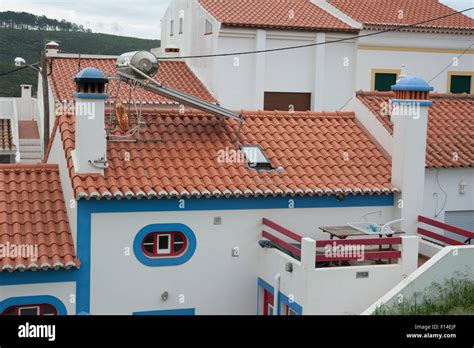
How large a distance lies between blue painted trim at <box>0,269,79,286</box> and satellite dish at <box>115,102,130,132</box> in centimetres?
349

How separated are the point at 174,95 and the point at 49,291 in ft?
16.8

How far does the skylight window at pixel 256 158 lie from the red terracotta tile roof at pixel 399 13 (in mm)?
15199

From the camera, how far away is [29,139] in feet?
107

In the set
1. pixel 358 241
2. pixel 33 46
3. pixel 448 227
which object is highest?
pixel 33 46

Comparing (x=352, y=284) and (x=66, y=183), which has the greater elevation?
(x=66, y=183)

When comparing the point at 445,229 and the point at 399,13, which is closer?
the point at 445,229

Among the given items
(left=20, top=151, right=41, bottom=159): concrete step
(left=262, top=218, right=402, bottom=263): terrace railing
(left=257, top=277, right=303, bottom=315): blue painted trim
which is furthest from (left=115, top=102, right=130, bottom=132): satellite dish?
(left=20, top=151, right=41, bottom=159): concrete step

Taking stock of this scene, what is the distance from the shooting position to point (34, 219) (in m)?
13.8

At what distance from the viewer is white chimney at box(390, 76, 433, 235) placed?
1540 centimetres

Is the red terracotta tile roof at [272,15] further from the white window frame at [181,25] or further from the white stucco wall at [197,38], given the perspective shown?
the white window frame at [181,25]

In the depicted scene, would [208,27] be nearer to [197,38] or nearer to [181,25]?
[197,38]

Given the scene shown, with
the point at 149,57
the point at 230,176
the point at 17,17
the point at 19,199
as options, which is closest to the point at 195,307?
the point at 230,176

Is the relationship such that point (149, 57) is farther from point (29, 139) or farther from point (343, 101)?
point (29, 139)

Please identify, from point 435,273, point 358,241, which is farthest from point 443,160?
point 358,241
